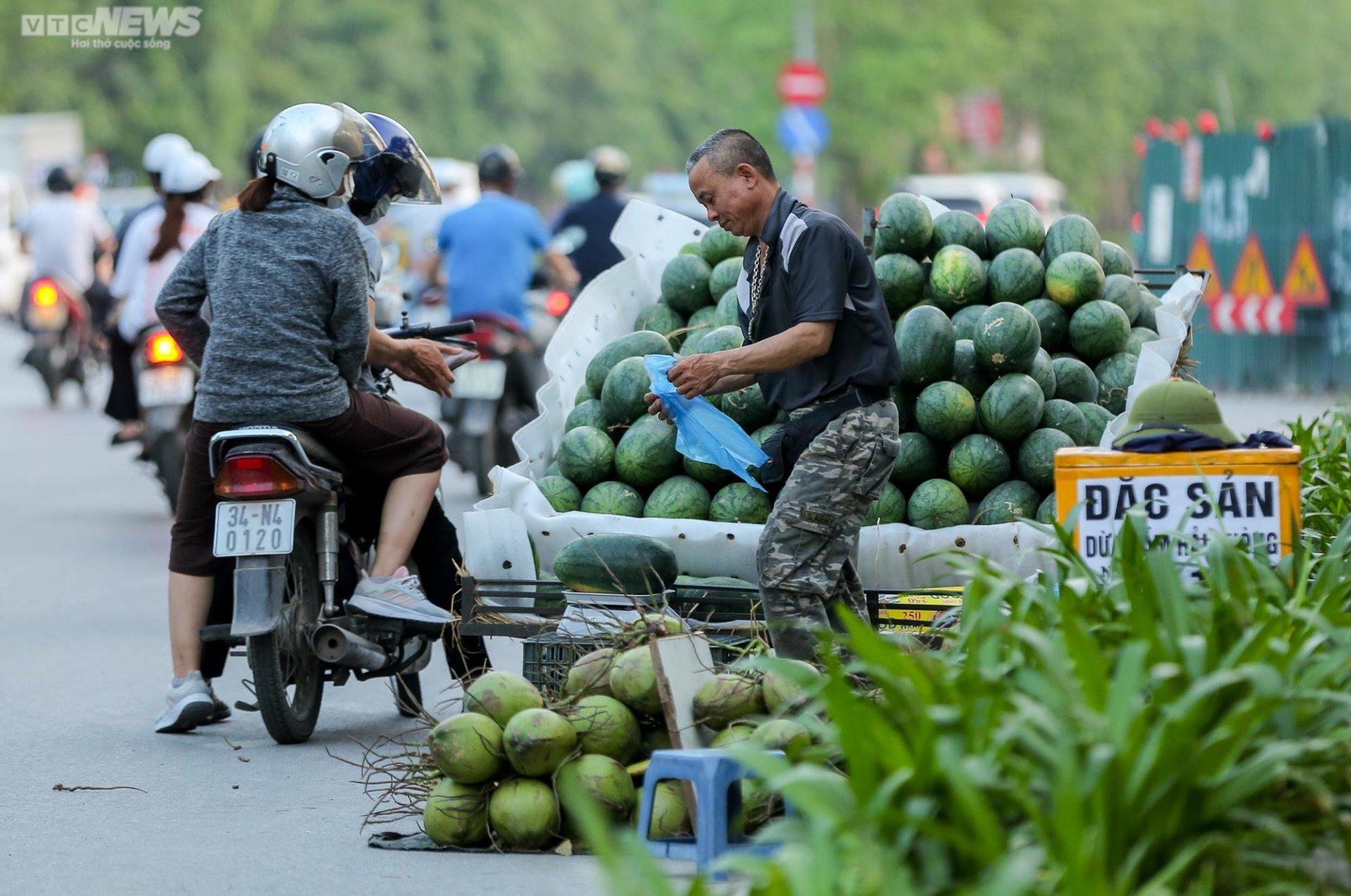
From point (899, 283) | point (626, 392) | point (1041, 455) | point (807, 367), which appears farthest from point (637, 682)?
point (899, 283)

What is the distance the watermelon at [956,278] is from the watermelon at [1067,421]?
1.93 ft

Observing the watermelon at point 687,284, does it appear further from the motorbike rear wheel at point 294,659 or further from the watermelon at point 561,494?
the motorbike rear wheel at point 294,659

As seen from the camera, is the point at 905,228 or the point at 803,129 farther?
the point at 803,129

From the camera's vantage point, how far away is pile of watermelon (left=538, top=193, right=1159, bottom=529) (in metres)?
7.36

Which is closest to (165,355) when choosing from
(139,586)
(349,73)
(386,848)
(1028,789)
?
(139,586)

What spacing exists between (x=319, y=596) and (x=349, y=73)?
174 feet

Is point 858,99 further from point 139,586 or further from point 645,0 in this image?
point 139,586

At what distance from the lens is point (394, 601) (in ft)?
23.2

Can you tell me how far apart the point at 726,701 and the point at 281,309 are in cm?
236

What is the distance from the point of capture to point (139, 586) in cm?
1088

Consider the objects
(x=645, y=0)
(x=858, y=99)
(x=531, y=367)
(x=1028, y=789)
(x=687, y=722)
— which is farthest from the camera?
(x=645, y=0)

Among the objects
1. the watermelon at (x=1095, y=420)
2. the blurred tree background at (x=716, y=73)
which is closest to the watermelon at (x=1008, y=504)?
the watermelon at (x=1095, y=420)

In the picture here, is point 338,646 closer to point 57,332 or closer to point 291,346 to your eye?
point 291,346

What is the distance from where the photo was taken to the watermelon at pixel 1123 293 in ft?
26.6
